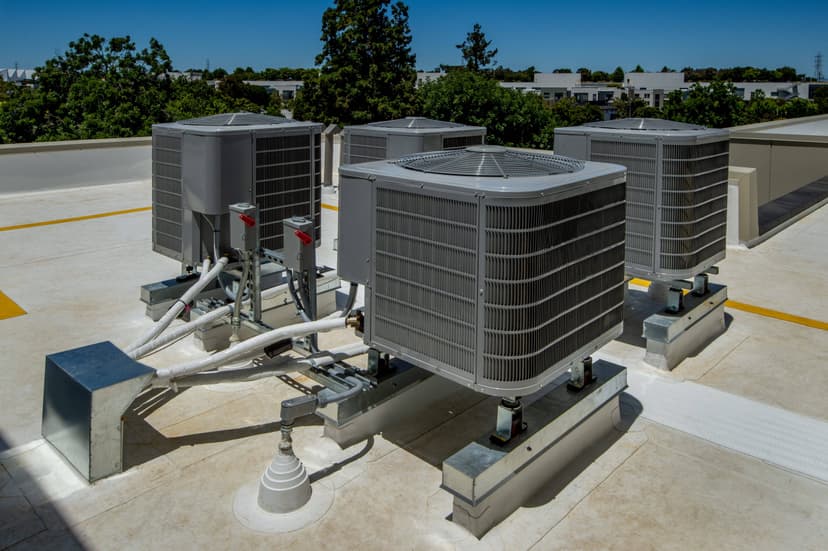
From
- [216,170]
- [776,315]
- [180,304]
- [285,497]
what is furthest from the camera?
[776,315]

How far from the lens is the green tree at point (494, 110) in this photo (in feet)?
114

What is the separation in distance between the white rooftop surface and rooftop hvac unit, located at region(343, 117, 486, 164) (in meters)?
1.90

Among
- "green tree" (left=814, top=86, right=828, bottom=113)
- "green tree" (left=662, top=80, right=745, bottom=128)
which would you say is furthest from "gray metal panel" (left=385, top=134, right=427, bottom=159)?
"green tree" (left=814, top=86, right=828, bottom=113)

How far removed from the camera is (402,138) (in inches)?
272

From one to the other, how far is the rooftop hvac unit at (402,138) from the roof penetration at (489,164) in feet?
7.96

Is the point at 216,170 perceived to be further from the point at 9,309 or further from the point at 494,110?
the point at 494,110

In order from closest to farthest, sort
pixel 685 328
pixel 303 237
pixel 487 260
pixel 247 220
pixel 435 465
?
pixel 487 260, pixel 435 465, pixel 303 237, pixel 247 220, pixel 685 328

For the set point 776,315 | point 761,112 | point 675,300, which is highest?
point 761,112

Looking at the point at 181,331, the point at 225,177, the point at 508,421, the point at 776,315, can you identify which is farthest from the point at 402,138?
the point at 776,315

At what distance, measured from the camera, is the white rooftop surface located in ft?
11.8

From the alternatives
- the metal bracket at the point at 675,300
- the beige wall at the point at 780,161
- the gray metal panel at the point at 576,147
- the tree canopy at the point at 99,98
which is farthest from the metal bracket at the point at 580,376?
the tree canopy at the point at 99,98

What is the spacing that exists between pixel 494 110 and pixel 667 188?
30.5 meters

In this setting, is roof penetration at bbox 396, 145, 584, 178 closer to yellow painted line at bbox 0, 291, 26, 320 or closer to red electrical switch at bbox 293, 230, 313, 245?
red electrical switch at bbox 293, 230, 313, 245

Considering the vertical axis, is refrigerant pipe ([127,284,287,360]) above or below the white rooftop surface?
above
